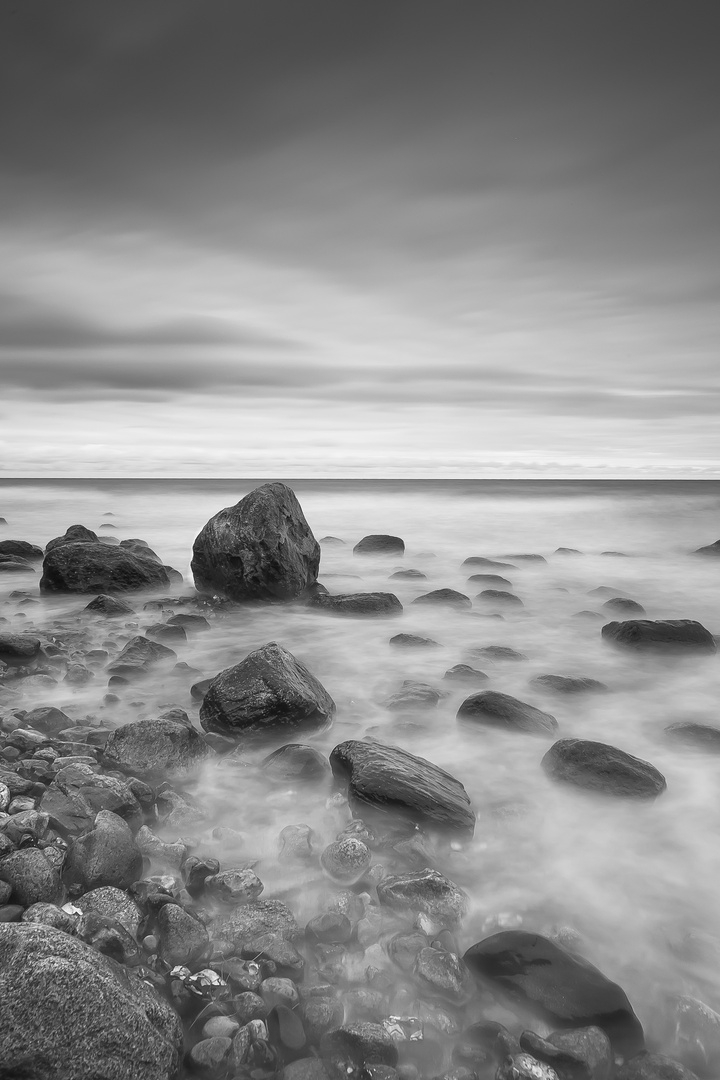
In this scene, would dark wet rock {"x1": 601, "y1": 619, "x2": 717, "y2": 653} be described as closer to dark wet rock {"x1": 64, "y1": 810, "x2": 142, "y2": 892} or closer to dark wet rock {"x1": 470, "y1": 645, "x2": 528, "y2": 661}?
dark wet rock {"x1": 470, "y1": 645, "x2": 528, "y2": 661}

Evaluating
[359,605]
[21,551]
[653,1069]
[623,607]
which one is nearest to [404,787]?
[653,1069]

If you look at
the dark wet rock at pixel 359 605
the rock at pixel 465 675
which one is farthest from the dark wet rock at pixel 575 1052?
the dark wet rock at pixel 359 605

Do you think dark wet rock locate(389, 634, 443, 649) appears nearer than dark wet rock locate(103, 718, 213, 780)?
No

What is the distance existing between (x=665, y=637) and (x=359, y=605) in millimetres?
3424

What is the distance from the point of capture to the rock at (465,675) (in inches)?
221

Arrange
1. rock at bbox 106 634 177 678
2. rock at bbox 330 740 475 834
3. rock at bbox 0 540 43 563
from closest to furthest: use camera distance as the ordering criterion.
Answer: rock at bbox 330 740 475 834, rock at bbox 106 634 177 678, rock at bbox 0 540 43 563

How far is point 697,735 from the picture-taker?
4.61 meters

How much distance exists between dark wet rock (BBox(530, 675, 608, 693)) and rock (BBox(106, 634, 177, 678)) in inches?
130

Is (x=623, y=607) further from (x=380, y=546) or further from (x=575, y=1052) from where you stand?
(x=575, y=1052)

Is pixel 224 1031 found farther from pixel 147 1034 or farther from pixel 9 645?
pixel 9 645

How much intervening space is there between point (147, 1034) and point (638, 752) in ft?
11.9

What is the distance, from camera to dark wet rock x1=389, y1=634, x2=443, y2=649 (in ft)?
21.8

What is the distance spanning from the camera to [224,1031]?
2.07 m

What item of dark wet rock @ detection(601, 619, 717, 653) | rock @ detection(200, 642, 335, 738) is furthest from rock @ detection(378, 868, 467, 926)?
dark wet rock @ detection(601, 619, 717, 653)
